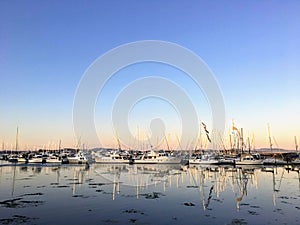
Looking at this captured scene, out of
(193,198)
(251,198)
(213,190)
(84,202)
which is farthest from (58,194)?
(251,198)

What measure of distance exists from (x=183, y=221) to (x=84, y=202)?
8.58 metres

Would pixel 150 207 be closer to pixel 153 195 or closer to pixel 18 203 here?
pixel 153 195

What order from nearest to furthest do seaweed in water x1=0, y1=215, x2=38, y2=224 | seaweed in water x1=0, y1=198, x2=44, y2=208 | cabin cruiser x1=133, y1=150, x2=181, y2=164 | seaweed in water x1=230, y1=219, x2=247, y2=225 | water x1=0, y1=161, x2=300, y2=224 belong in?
seaweed in water x1=0, y1=215, x2=38, y2=224 → seaweed in water x1=230, y1=219, x2=247, y2=225 → water x1=0, y1=161, x2=300, y2=224 → seaweed in water x1=0, y1=198, x2=44, y2=208 → cabin cruiser x1=133, y1=150, x2=181, y2=164

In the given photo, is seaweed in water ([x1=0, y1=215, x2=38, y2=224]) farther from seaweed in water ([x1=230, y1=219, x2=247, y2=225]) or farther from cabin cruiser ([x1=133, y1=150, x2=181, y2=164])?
cabin cruiser ([x1=133, y1=150, x2=181, y2=164])

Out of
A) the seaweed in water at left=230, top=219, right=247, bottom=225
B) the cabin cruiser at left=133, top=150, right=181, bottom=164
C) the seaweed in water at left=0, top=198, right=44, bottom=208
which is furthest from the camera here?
the cabin cruiser at left=133, top=150, right=181, bottom=164

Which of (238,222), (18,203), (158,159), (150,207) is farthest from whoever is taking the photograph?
(158,159)

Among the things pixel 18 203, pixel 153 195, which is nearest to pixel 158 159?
pixel 153 195

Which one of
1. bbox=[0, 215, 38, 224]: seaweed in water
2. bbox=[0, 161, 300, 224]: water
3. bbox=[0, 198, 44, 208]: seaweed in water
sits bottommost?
bbox=[0, 161, 300, 224]: water

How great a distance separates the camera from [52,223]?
1366 cm

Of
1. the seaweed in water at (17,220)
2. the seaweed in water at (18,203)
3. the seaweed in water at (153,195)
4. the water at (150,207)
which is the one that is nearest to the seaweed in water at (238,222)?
the water at (150,207)

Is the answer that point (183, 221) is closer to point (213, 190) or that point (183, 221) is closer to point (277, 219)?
point (277, 219)

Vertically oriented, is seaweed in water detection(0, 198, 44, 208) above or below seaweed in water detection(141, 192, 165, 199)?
above

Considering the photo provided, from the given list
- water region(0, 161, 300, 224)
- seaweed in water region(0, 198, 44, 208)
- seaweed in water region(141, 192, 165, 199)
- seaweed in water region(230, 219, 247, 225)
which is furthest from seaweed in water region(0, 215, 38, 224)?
seaweed in water region(230, 219, 247, 225)

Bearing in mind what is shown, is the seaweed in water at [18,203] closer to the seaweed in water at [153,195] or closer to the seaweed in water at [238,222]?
the seaweed in water at [153,195]
